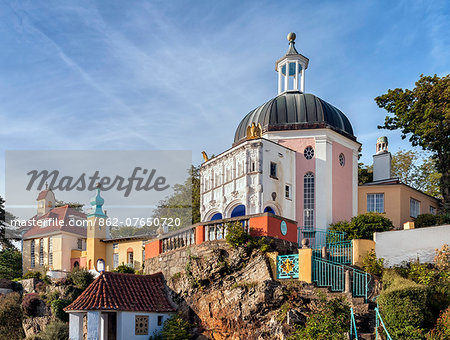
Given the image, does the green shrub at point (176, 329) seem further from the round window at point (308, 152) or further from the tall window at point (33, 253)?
the tall window at point (33, 253)

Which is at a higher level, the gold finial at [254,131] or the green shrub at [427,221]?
the gold finial at [254,131]

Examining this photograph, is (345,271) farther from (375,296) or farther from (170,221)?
(170,221)

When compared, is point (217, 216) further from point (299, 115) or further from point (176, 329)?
point (176, 329)

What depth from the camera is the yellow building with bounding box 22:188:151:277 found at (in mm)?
42688

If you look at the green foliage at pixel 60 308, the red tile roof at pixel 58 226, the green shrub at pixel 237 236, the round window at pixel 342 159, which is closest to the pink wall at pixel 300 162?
the round window at pixel 342 159

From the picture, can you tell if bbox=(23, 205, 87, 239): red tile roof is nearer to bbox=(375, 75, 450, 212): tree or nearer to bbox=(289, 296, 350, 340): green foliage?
bbox=(375, 75, 450, 212): tree

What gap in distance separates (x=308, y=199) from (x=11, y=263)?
29465mm

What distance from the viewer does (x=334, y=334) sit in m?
17.9

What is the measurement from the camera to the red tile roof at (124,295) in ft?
75.6

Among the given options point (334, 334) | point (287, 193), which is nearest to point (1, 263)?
point (287, 193)

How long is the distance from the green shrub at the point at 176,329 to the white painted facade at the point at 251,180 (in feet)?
31.9

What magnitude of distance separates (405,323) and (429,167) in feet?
111

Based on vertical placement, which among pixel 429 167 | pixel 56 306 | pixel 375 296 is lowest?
pixel 56 306

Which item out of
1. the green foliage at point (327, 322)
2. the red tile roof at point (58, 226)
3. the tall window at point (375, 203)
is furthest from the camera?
the red tile roof at point (58, 226)
